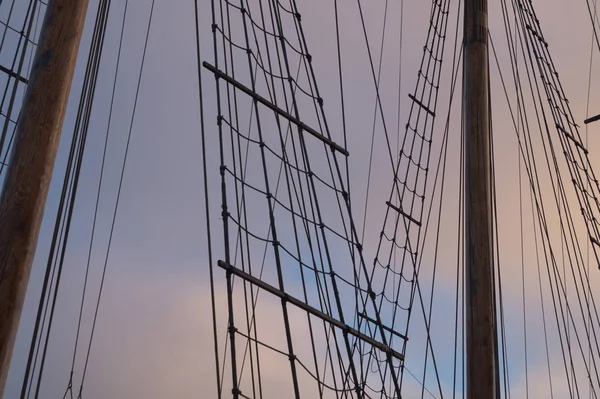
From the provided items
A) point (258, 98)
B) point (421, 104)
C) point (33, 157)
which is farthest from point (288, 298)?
point (421, 104)

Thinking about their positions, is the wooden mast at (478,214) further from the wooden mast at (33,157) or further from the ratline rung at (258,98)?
the wooden mast at (33,157)

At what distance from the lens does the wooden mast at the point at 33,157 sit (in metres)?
3.40

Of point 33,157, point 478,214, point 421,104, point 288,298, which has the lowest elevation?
point 33,157

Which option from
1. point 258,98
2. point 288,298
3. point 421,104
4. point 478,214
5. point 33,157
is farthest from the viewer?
point 421,104

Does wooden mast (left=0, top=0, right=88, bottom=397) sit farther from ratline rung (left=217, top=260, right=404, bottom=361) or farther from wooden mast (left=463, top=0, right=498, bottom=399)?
wooden mast (left=463, top=0, right=498, bottom=399)

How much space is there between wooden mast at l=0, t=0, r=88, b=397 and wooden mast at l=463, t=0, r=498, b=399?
4537mm

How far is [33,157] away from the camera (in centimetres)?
371

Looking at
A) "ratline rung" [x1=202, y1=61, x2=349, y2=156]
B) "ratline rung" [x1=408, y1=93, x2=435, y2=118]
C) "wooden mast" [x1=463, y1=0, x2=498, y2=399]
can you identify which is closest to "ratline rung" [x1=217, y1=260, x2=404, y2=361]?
"wooden mast" [x1=463, y1=0, x2=498, y2=399]

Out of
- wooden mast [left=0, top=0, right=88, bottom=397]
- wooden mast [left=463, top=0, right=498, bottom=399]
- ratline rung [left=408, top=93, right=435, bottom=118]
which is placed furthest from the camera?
ratline rung [left=408, top=93, right=435, bottom=118]

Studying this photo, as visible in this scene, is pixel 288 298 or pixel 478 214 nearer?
pixel 288 298

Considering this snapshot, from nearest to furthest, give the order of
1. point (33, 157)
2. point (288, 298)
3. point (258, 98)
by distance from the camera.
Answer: point (33, 157) < point (288, 298) < point (258, 98)

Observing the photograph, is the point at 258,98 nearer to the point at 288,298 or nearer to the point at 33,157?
the point at 288,298

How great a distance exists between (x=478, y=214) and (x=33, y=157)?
5009mm

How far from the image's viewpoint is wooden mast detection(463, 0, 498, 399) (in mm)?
6812
